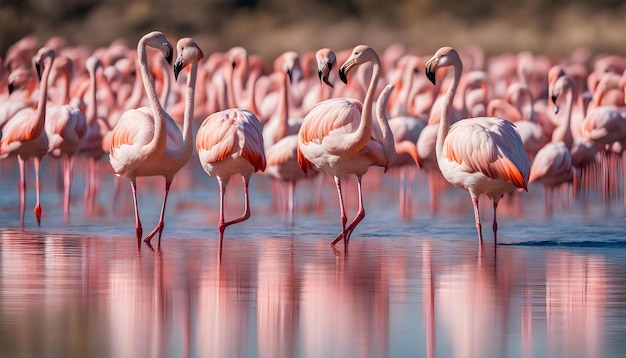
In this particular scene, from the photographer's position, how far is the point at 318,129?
395 inches

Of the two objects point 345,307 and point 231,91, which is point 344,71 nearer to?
point 345,307

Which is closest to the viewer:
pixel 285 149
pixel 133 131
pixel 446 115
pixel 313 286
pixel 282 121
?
pixel 313 286

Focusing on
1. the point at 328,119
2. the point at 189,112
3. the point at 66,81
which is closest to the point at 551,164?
the point at 328,119

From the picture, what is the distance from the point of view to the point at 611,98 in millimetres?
18750

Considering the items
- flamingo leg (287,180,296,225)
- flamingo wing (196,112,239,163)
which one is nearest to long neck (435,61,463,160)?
flamingo wing (196,112,239,163)

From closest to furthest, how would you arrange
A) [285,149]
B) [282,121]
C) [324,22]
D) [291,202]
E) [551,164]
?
[291,202]
[285,149]
[551,164]
[282,121]
[324,22]

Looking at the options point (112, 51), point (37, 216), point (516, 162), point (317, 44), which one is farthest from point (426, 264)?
point (317, 44)

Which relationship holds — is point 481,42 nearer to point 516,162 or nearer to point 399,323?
point 516,162

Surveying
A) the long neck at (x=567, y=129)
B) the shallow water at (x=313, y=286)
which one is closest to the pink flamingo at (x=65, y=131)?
the shallow water at (x=313, y=286)

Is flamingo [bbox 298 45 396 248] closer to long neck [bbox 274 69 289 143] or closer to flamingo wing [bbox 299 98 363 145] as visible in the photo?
flamingo wing [bbox 299 98 363 145]

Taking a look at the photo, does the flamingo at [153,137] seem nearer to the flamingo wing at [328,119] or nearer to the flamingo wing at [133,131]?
the flamingo wing at [133,131]

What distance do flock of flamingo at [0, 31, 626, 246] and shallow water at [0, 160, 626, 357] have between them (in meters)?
0.44

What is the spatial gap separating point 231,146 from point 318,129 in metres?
0.68

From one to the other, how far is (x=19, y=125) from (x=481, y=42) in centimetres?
2714
